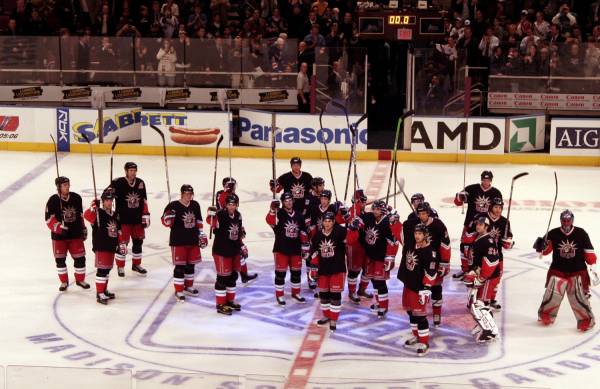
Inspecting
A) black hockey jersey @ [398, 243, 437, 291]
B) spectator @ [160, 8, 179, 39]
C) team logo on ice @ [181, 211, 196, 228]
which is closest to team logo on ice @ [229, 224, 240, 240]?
team logo on ice @ [181, 211, 196, 228]

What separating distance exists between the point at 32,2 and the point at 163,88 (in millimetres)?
3921

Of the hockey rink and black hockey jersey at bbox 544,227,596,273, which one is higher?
black hockey jersey at bbox 544,227,596,273

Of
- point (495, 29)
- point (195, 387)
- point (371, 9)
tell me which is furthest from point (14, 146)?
point (195, 387)

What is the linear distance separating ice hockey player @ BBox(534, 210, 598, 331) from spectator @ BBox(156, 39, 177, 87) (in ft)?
37.4

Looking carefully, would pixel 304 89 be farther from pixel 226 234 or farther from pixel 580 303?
pixel 580 303

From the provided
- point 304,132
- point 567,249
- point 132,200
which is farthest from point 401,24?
point 567,249

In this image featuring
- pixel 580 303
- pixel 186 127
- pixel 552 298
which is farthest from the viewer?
pixel 186 127

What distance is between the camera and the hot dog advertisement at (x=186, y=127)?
20.6m

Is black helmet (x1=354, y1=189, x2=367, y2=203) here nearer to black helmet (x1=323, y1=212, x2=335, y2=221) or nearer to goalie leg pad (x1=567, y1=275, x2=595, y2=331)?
black helmet (x1=323, y1=212, x2=335, y2=221)

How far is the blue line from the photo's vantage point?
1767 centimetres

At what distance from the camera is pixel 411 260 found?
1102 cm

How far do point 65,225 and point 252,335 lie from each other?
8.57 ft

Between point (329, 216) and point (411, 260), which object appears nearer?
point (411, 260)

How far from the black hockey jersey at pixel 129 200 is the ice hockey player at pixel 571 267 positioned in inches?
185
